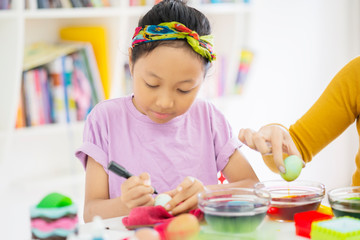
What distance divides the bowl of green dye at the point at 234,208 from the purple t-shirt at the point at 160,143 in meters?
0.44

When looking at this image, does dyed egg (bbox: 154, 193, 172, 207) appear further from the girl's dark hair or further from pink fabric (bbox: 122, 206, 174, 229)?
the girl's dark hair

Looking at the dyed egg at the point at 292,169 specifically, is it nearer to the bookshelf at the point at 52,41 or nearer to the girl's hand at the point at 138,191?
the girl's hand at the point at 138,191

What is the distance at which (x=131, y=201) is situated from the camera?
3.70 ft

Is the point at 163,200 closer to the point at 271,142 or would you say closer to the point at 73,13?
the point at 271,142

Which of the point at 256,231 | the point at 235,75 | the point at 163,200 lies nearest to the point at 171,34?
the point at 163,200

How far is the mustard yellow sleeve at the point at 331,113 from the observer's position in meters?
1.54

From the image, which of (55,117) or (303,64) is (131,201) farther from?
(303,64)

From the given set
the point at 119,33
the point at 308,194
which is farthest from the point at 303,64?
the point at 308,194

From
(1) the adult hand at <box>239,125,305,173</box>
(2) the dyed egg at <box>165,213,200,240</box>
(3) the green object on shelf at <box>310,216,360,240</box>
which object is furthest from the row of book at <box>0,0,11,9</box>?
(3) the green object on shelf at <box>310,216,360,240</box>

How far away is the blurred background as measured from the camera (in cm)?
248

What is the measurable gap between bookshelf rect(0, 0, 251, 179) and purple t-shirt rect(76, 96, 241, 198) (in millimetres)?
1014

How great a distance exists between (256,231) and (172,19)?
0.61m

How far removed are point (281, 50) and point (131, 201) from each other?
2.73 meters

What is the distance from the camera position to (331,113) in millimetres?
1554
